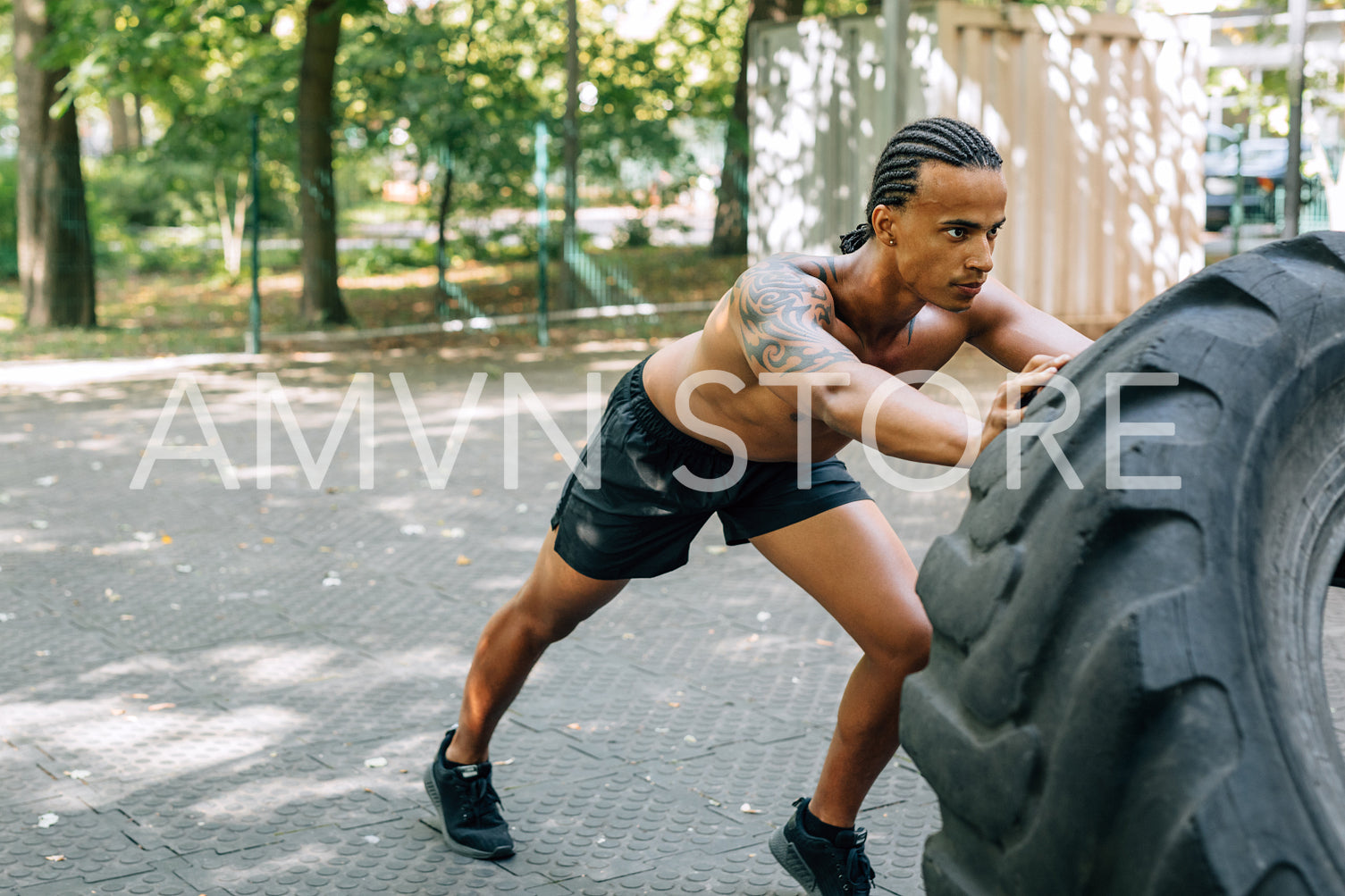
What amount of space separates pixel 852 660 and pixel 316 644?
189 cm

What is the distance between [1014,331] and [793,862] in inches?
49.9

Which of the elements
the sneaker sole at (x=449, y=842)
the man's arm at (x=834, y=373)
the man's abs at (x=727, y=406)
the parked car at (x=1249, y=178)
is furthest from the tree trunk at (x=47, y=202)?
the parked car at (x=1249, y=178)

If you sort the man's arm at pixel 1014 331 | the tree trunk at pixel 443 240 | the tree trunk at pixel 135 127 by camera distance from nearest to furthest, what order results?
1. the man's arm at pixel 1014 331
2. the tree trunk at pixel 443 240
3. the tree trunk at pixel 135 127

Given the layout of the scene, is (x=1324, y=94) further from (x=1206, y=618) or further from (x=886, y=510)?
(x=1206, y=618)

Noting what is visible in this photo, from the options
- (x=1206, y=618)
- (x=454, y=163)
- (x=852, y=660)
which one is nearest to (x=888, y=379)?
(x=1206, y=618)

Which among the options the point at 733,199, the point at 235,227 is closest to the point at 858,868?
the point at 733,199

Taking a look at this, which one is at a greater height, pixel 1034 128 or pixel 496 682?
pixel 1034 128

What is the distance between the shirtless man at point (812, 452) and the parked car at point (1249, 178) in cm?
2145

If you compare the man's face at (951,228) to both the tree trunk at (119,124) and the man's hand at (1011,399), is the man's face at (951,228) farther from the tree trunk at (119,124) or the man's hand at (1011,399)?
the tree trunk at (119,124)

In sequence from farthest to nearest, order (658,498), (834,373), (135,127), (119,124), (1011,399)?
(135,127) < (119,124) < (658,498) < (834,373) < (1011,399)

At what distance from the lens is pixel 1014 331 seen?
2824mm

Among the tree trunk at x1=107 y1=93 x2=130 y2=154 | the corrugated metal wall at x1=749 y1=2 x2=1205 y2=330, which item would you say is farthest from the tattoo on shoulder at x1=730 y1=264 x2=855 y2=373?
the tree trunk at x1=107 y1=93 x2=130 y2=154

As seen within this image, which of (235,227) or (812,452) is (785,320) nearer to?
(812,452)

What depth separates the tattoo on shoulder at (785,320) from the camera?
7.73 ft
